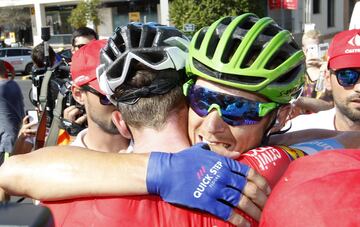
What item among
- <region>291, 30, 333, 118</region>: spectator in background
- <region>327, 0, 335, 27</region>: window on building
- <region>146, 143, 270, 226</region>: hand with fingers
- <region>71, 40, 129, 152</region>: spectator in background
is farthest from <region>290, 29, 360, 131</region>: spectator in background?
<region>327, 0, 335, 27</region>: window on building

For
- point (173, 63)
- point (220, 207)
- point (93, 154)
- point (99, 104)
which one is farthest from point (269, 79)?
point (99, 104)

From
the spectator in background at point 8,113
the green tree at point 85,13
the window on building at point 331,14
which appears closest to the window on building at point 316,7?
the window on building at point 331,14

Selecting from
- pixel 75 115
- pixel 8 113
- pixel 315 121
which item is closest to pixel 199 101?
pixel 315 121

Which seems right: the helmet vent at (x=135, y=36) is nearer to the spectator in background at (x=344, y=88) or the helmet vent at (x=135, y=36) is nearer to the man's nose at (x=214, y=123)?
the man's nose at (x=214, y=123)

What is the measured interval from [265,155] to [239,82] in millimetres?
238

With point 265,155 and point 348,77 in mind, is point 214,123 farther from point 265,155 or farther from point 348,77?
point 348,77

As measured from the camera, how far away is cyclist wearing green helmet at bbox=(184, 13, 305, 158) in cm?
151

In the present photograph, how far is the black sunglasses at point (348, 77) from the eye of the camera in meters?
2.83

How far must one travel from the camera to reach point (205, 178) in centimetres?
130

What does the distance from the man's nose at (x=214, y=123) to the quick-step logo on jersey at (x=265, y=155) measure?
0.13 meters

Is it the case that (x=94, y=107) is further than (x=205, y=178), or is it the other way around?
(x=94, y=107)

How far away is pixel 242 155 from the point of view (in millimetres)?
1474

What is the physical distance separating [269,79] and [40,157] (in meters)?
0.74

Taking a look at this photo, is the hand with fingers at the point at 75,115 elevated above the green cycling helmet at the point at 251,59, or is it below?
below
